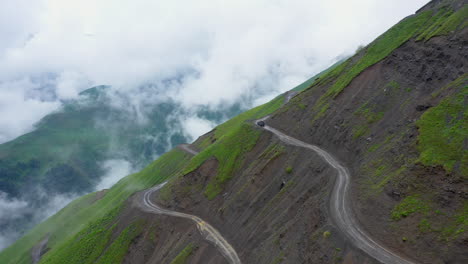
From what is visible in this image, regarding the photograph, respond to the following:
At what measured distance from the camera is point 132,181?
189875mm

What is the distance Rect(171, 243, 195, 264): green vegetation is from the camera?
224 ft

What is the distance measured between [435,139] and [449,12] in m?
48.1

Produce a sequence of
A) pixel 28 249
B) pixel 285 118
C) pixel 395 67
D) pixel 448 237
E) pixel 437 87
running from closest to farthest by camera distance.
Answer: pixel 448 237, pixel 437 87, pixel 395 67, pixel 285 118, pixel 28 249

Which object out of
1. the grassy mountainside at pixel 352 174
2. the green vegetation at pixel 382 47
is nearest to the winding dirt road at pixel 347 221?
the grassy mountainside at pixel 352 174

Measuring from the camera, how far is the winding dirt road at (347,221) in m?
38.4

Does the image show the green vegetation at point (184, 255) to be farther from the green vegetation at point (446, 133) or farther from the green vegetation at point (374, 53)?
the green vegetation at point (446, 133)

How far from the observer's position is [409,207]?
41.2 metres

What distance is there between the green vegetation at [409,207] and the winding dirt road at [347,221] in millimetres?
5407

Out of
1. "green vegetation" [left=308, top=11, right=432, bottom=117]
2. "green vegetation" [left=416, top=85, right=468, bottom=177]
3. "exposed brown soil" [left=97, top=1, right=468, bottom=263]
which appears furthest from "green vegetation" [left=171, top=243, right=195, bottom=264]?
"green vegetation" [left=416, top=85, right=468, bottom=177]

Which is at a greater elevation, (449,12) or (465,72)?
(449,12)

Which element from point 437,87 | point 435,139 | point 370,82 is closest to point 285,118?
point 370,82

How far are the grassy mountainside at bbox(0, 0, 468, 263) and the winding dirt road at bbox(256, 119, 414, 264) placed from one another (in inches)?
40.6

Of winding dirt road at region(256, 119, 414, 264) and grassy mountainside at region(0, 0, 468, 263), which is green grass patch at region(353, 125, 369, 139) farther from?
winding dirt road at region(256, 119, 414, 264)

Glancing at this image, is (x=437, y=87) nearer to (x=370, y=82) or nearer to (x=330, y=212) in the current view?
(x=370, y=82)
